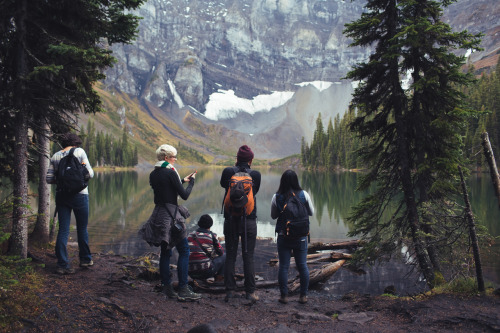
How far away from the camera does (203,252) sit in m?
7.75

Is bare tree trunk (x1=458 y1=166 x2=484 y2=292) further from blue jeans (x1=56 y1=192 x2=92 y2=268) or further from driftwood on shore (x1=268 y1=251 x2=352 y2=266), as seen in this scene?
blue jeans (x1=56 y1=192 x2=92 y2=268)

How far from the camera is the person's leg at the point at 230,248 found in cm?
656

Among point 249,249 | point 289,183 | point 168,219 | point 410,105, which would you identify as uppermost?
point 410,105

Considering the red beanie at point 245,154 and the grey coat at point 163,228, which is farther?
the red beanie at point 245,154

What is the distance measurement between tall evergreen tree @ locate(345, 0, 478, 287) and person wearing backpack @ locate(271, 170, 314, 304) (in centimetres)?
296

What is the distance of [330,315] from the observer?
5910 millimetres

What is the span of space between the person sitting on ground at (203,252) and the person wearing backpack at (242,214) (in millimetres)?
1076

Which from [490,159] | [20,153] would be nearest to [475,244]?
[490,159]

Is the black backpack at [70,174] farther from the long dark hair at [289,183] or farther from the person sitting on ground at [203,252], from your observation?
the long dark hair at [289,183]

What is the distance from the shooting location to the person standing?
596 centimetres

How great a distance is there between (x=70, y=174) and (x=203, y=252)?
3.37 metres

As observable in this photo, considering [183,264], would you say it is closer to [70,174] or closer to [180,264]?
[180,264]

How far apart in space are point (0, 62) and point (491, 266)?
50.0ft

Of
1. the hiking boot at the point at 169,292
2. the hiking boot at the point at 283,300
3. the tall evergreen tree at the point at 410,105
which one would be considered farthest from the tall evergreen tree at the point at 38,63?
the tall evergreen tree at the point at 410,105
